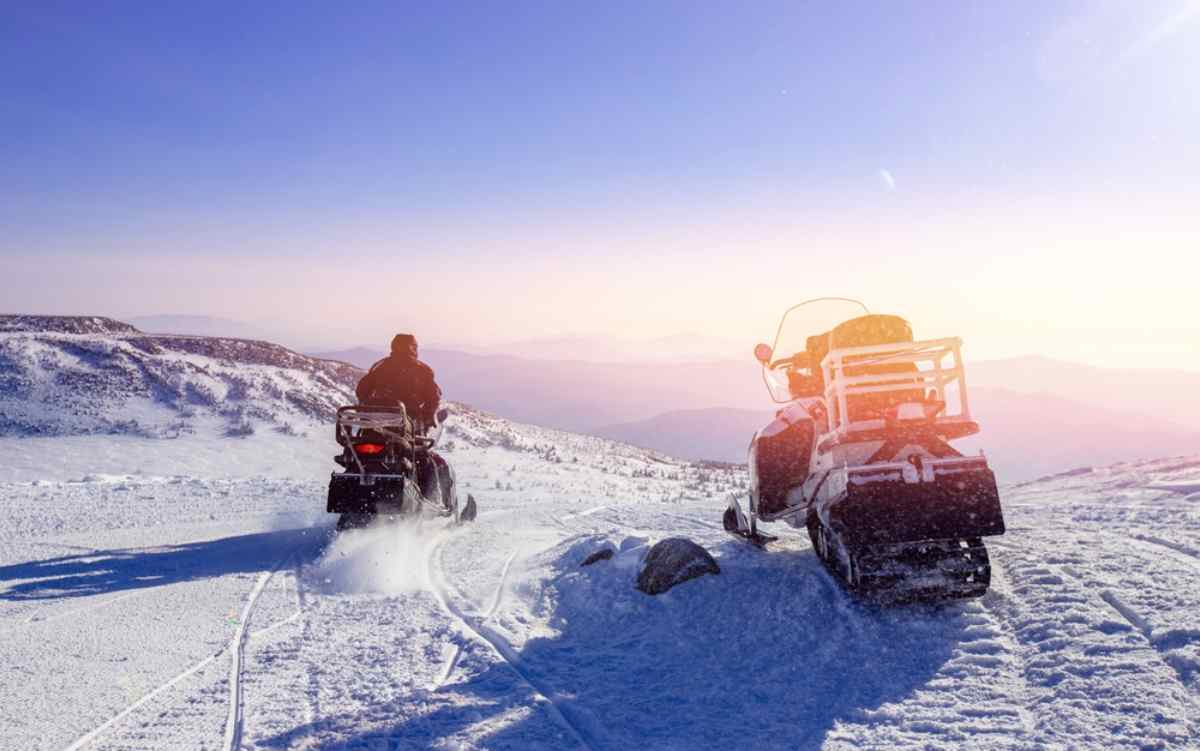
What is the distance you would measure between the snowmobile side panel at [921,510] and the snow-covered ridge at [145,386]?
69.2 feet

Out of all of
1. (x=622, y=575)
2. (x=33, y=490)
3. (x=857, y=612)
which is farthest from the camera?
(x=33, y=490)

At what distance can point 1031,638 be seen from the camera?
15.8 ft

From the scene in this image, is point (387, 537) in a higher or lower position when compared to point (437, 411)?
lower

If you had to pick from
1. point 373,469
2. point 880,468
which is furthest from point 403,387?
point 880,468

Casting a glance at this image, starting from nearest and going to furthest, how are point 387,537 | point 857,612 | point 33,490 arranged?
1. point 857,612
2. point 387,537
3. point 33,490

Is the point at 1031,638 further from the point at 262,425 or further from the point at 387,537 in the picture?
the point at 262,425

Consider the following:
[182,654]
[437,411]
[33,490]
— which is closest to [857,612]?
[182,654]

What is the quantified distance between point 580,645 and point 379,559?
357 cm

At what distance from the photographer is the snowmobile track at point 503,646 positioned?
13.4 feet

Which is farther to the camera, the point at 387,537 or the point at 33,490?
the point at 33,490

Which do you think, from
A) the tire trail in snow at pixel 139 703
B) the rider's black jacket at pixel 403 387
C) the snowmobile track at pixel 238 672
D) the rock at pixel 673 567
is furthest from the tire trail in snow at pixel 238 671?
the rider's black jacket at pixel 403 387

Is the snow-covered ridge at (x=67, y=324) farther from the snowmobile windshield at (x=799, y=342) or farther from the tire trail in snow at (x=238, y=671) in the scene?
the snowmobile windshield at (x=799, y=342)

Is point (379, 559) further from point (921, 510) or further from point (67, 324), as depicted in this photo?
point (67, 324)

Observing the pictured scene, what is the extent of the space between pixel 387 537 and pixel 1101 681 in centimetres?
749
